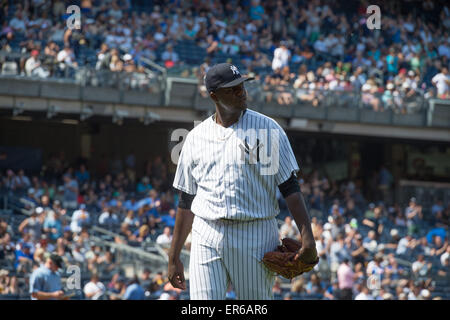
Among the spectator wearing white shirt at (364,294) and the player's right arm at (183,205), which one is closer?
the player's right arm at (183,205)

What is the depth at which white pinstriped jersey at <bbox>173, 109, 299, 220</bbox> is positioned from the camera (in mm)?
4195

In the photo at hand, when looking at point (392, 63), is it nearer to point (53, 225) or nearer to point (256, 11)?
point (256, 11)

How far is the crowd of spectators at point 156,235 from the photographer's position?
1220 centimetres

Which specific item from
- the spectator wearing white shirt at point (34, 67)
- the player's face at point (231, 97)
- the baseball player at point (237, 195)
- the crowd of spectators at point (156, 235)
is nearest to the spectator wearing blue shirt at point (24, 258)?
the crowd of spectators at point (156, 235)

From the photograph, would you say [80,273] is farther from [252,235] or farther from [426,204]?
[426,204]

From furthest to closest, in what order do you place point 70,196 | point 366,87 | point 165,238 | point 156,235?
point 366,87
point 70,196
point 156,235
point 165,238

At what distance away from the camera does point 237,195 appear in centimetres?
420

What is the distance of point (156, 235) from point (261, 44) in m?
6.76

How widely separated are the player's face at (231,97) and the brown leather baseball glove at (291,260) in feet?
2.48

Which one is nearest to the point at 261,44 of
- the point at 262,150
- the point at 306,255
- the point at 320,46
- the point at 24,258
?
the point at 320,46

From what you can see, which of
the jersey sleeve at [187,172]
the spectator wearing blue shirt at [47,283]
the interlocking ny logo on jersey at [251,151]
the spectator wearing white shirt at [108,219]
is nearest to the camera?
the interlocking ny logo on jersey at [251,151]

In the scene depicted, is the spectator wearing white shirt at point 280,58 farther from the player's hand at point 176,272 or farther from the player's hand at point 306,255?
the player's hand at point 306,255

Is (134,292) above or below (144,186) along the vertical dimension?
below

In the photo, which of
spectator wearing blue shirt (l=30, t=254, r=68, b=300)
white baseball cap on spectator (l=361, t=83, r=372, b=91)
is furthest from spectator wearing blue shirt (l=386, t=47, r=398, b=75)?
spectator wearing blue shirt (l=30, t=254, r=68, b=300)
